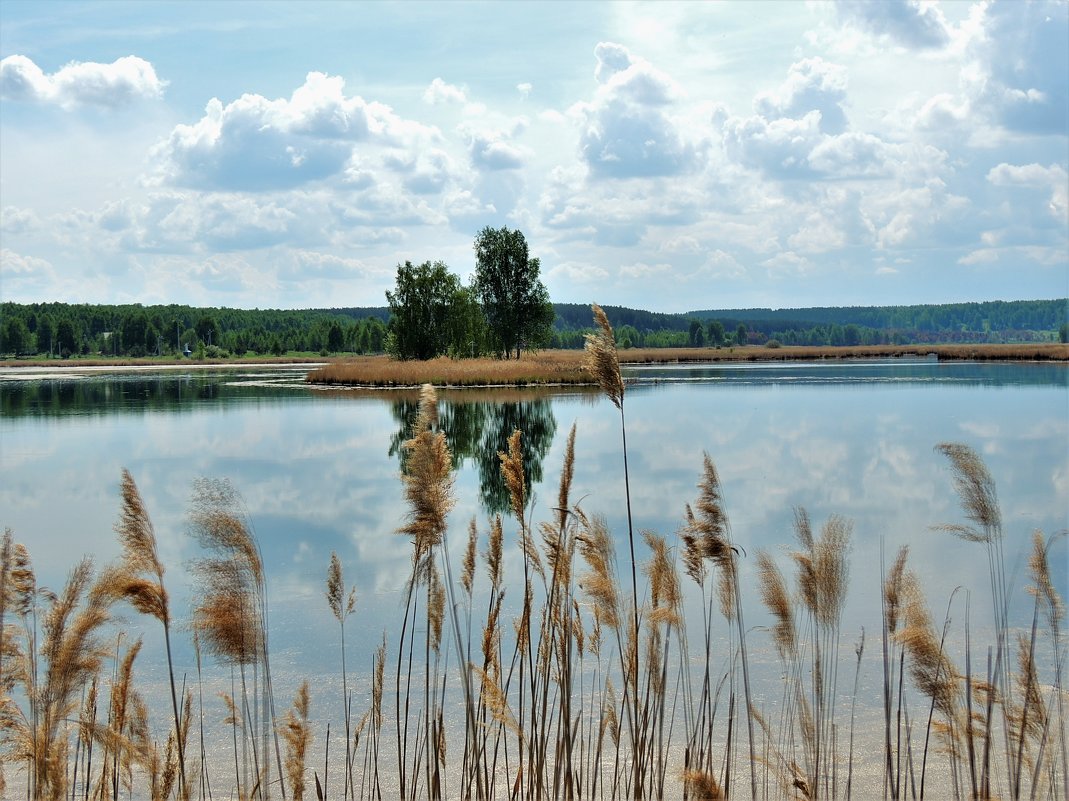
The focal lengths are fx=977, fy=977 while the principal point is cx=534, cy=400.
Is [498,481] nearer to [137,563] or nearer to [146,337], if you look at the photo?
[137,563]

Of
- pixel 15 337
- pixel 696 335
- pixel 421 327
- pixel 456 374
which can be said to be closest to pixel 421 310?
pixel 421 327

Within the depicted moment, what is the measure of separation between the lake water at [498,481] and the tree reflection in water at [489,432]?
0.12m

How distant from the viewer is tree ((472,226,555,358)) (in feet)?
202

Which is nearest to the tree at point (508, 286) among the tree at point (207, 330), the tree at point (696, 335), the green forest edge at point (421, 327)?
the green forest edge at point (421, 327)

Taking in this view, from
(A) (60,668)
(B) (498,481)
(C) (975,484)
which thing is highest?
(C) (975,484)

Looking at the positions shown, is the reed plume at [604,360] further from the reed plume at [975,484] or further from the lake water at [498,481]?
the reed plume at [975,484]

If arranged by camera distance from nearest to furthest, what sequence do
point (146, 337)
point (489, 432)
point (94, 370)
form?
point (489, 432)
point (94, 370)
point (146, 337)

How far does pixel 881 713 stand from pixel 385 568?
5.49 m

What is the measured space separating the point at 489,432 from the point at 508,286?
129 feet

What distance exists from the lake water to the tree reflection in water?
116 millimetres

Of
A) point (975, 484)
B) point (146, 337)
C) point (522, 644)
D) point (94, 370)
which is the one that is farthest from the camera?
point (146, 337)

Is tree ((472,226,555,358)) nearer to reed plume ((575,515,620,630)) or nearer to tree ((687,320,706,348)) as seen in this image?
reed plume ((575,515,620,630))

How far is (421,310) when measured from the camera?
57.2m

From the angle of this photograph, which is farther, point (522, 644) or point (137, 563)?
point (522, 644)
